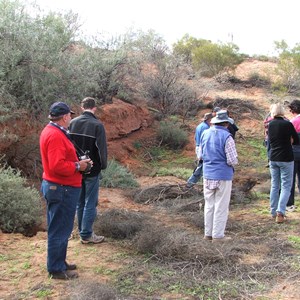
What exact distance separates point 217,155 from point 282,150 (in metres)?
1.70

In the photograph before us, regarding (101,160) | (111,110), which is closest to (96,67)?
(111,110)

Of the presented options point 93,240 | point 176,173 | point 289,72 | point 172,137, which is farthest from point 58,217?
point 289,72

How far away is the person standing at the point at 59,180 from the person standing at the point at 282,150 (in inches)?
145

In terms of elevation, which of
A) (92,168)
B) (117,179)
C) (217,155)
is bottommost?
(117,179)

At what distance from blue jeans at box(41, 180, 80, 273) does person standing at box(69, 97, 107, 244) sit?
1.07 metres

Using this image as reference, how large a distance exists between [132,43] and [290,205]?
10.7m

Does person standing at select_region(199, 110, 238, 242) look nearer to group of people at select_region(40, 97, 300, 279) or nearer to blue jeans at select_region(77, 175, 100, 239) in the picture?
group of people at select_region(40, 97, 300, 279)

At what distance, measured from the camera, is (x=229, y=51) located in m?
28.0

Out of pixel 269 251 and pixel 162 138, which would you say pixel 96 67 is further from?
pixel 269 251

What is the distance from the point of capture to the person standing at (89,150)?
18.8ft

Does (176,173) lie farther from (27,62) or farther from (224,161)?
(224,161)

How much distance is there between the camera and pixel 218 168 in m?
6.03

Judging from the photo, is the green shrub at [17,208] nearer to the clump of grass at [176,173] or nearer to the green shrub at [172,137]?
the clump of grass at [176,173]

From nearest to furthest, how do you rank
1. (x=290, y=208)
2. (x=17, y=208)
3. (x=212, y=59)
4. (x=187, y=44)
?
(x=17, y=208), (x=290, y=208), (x=212, y=59), (x=187, y=44)
